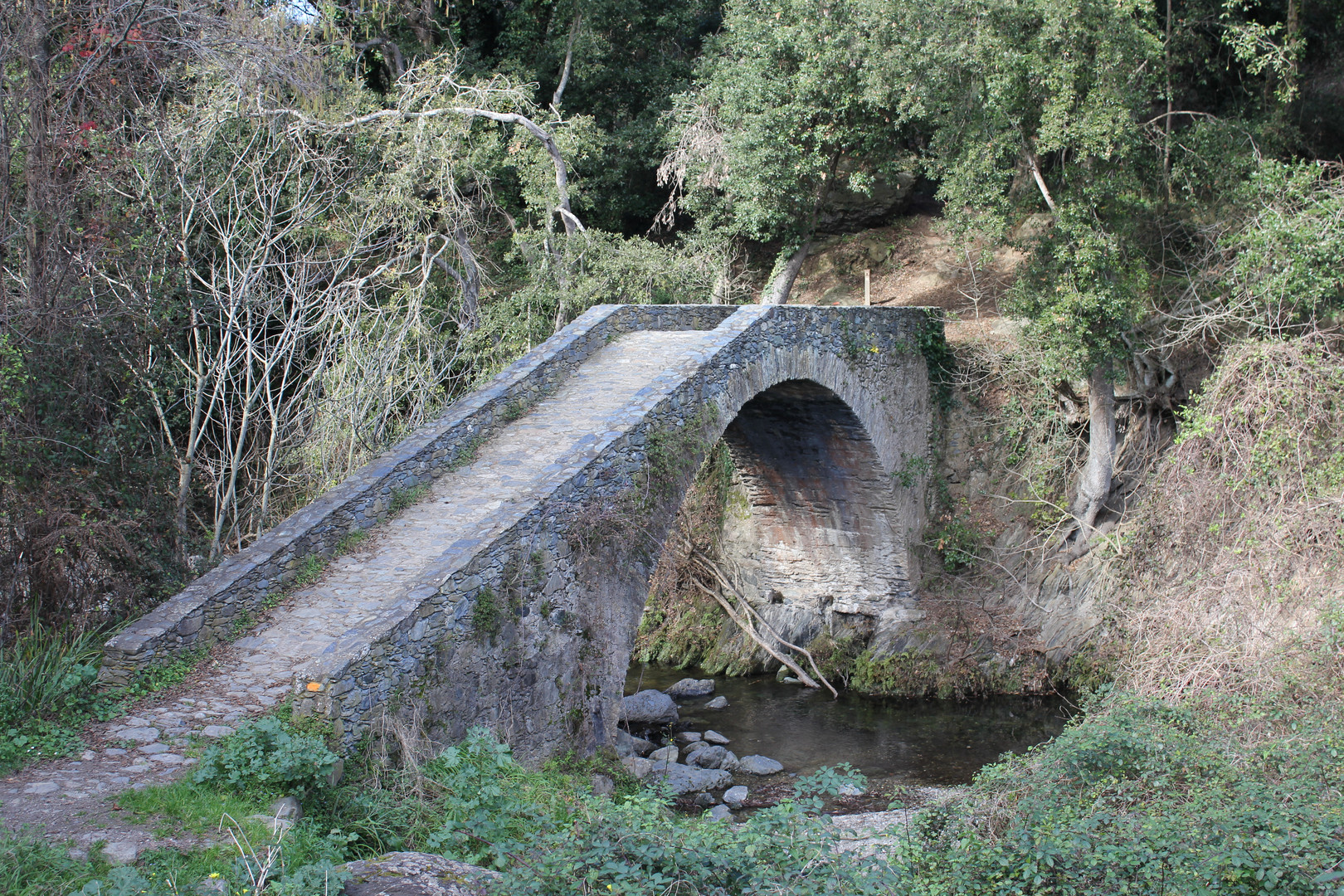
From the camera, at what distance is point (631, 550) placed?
8625 mm

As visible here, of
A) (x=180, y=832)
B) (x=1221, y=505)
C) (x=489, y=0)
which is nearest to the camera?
(x=180, y=832)

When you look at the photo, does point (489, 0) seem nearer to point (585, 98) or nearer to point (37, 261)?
point (585, 98)

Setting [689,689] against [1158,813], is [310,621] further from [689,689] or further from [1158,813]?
[689,689]

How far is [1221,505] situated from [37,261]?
38.7 ft

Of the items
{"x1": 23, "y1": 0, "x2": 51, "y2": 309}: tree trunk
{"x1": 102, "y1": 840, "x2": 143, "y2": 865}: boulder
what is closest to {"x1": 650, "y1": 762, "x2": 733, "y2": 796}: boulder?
{"x1": 102, "y1": 840, "x2": 143, "y2": 865}: boulder

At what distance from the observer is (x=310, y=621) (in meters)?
7.17

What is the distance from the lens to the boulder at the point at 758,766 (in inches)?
420

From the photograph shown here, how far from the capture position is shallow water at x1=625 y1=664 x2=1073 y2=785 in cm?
1095

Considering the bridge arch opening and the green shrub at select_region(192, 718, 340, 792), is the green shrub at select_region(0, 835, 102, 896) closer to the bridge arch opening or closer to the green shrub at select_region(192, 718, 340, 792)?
the green shrub at select_region(192, 718, 340, 792)

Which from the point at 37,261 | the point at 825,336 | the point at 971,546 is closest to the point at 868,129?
the point at 825,336

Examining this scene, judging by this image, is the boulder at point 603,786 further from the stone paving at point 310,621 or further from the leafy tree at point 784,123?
the leafy tree at point 784,123

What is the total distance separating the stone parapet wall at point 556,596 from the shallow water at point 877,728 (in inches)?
149

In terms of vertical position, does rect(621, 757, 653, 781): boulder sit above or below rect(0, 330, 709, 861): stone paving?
below

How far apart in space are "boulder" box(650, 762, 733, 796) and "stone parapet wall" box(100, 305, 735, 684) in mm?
3920
